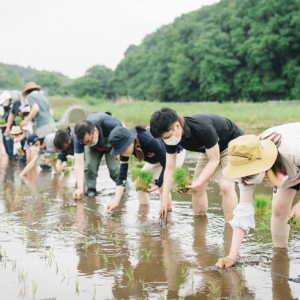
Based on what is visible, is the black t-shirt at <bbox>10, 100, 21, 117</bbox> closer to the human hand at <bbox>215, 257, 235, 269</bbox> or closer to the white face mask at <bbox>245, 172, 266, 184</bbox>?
the human hand at <bbox>215, 257, 235, 269</bbox>

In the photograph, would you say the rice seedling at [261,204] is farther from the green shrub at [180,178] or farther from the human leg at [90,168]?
the human leg at [90,168]

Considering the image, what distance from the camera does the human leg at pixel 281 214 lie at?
3.70m

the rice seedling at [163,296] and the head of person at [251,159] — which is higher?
the head of person at [251,159]

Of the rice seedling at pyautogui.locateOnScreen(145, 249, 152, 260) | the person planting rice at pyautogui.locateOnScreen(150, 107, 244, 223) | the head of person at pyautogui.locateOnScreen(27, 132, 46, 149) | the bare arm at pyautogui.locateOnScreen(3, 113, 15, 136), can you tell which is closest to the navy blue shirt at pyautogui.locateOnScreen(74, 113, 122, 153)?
the person planting rice at pyautogui.locateOnScreen(150, 107, 244, 223)

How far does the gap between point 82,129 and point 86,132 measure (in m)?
0.06

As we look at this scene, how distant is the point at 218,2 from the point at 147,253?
49498 mm

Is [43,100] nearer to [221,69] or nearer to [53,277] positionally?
[53,277]

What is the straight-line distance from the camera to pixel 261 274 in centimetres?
352

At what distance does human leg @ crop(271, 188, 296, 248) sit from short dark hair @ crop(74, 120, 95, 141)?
2.56 metres

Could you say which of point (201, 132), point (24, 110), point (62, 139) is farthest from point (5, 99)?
point (201, 132)

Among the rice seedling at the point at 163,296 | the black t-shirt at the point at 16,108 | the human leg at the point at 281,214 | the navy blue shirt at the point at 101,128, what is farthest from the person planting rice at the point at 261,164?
the black t-shirt at the point at 16,108

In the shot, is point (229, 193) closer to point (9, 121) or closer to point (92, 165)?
point (92, 165)

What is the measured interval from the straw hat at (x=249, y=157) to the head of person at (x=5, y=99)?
27.8 feet

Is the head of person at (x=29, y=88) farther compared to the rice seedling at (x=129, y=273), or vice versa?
the head of person at (x=29, y=88)
